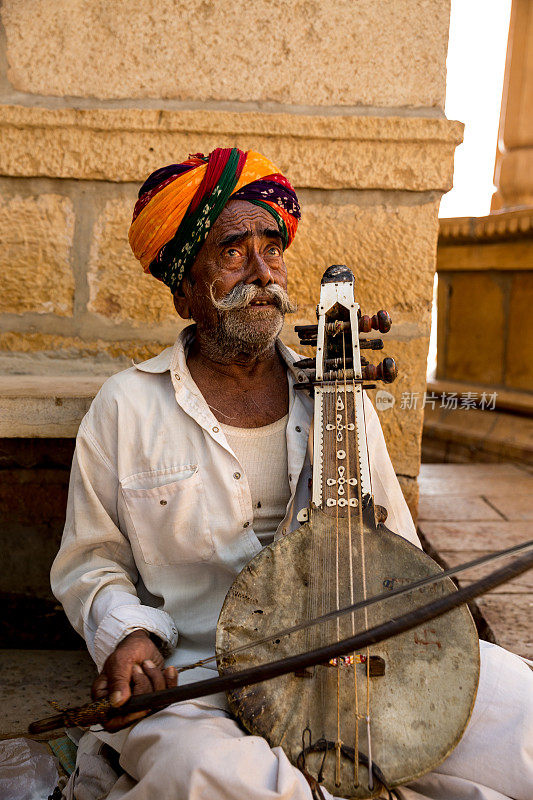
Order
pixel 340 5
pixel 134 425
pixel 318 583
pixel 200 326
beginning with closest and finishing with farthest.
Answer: pixel 318 583 < pixel 134 425 < pixel 200 326 < pixel 340 5

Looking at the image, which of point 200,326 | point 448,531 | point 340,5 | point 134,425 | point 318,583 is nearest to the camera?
point 318,583

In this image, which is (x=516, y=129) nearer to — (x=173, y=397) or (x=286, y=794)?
(x=173, y=397)

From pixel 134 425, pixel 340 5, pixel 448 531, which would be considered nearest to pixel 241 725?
pixel 134 425

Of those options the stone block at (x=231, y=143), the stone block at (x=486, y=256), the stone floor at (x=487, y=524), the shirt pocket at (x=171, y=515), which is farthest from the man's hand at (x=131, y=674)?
the stone block at (x=486, y=256)

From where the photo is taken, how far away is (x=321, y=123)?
2.38 metres

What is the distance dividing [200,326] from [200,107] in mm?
948

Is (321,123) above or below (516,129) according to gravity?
below

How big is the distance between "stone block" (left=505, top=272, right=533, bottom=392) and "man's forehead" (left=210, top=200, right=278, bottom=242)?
9.45ft

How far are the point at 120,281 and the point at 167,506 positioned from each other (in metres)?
1.08

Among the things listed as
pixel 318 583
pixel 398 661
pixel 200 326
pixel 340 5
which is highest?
pixel 340 5

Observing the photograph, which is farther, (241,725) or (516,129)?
(516,129)

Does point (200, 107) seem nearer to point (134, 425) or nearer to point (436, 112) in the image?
point (436, 112)

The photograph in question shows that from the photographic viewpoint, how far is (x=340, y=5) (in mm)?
2340

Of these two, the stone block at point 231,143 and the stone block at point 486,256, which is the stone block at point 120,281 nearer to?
the stone block at point 231,143
